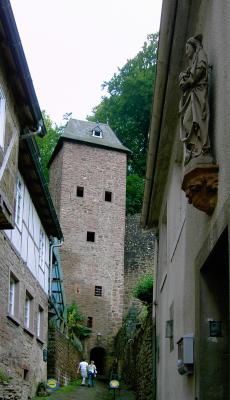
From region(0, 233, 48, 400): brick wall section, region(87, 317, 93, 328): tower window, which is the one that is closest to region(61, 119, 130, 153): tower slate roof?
region(87, 317, 93, 328): tower window

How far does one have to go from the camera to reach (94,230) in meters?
40.3

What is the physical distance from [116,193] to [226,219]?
36247mm

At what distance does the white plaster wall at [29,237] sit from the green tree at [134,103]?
28.7m

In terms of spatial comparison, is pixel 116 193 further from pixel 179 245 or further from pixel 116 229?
pixel 179 245

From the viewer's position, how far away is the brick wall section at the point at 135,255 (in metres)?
41.3

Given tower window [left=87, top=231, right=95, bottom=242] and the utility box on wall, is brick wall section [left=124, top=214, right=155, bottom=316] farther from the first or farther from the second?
the utility box on wall

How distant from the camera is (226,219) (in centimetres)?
542

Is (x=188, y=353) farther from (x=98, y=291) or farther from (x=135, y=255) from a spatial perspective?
(x=135, y=255)

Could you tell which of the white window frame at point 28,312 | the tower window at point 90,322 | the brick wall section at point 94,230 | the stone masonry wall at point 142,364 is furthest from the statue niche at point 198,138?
the tower window at point 90,322

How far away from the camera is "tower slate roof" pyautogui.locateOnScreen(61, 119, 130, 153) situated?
42.1m

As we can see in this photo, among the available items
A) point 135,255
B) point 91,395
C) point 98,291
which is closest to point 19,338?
point 91,395

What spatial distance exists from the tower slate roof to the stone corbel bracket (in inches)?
1410

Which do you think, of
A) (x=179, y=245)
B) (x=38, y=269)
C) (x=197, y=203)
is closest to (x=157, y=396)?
(x=179, y=245)

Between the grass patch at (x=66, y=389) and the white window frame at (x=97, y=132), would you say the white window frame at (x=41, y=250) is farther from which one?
the white window frame at (x=97, y=132)
